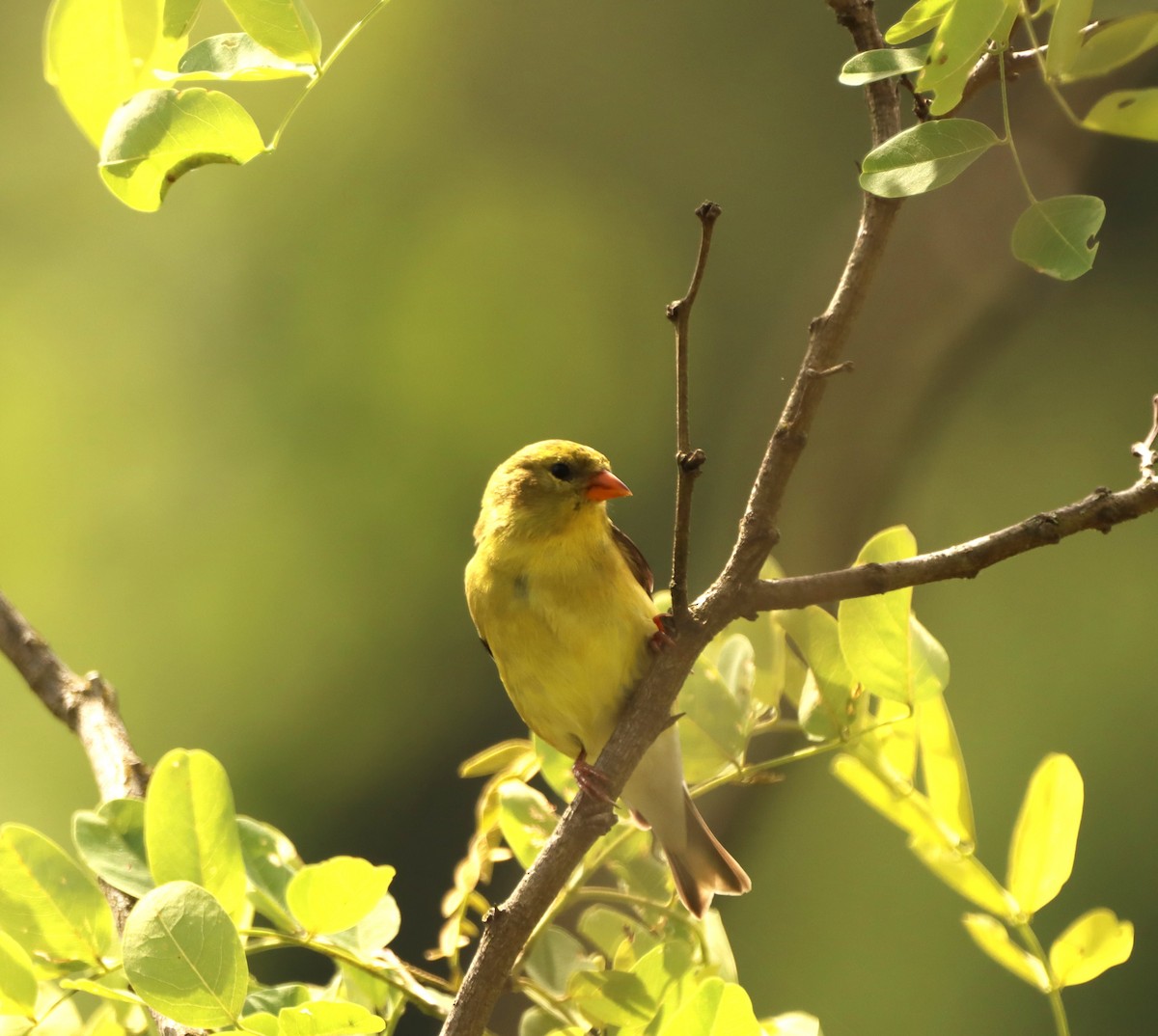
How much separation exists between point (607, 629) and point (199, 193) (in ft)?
25.8

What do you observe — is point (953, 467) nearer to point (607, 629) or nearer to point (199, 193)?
point (199, 193)

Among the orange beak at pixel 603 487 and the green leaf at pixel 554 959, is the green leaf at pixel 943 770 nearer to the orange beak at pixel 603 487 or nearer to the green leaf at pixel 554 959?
the green leaf at pixel 554 959

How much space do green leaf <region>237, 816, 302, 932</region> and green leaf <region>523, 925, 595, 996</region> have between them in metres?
0.39

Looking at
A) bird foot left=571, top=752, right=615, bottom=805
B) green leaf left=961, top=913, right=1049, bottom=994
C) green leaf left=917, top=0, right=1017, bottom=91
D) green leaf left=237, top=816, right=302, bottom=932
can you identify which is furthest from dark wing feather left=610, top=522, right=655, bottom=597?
green leaf left=917, top=0, right=1017, bottom=91

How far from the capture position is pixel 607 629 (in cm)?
241

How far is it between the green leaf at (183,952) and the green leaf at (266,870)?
0.96ft

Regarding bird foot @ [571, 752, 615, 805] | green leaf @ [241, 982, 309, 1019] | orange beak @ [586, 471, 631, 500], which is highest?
green leaf @ [241, 982, 309, 1019]

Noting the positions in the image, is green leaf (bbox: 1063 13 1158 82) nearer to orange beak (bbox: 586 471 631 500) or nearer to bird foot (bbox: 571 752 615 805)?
bird foot (bbox: 571 752 615 805)

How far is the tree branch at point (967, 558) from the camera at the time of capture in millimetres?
1352

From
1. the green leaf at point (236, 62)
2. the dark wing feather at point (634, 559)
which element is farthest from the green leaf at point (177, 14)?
the dark wing feather at point (634, 559)

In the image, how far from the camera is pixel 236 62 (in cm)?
136

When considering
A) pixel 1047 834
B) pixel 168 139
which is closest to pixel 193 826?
pixel 168 139

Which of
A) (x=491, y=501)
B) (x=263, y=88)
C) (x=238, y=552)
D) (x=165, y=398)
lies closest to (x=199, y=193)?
(x=263, y=88)

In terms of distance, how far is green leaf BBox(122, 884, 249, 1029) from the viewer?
4.10 feet
